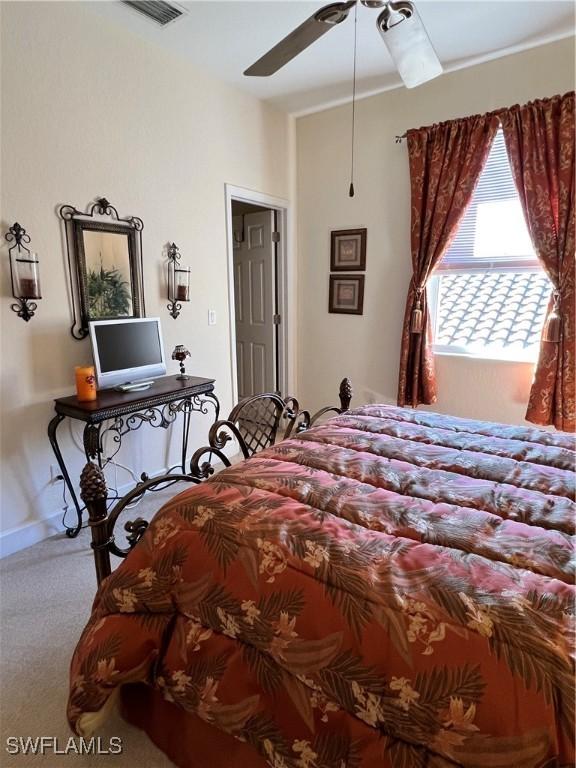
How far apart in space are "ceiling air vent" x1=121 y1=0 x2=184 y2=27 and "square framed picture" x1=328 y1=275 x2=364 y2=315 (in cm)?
214

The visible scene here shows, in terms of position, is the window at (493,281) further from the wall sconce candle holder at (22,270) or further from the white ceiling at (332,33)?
the wall sconce candle holder at (22,270)

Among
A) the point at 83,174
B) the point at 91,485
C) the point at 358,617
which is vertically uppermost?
the point at 83,174

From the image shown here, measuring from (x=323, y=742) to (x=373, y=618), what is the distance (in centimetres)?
32

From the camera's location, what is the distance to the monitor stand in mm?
2680

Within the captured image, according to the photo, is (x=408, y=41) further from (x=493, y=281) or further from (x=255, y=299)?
(x=255, y=299)

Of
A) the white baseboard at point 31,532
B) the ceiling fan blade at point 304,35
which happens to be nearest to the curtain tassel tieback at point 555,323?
the ceiling fan blade at point 304,35

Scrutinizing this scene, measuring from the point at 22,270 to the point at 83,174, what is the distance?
712 mm

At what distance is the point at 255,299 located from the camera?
4.45 m

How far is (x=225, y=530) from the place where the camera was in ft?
3.95

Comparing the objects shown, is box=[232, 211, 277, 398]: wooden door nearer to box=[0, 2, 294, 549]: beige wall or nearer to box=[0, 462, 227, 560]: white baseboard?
box=[0, 2, 294, 549]: beige wall

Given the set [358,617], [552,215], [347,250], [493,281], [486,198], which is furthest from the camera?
[347,250]

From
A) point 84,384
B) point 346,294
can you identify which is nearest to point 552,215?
point 346,294

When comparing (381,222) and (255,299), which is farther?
(255,299)

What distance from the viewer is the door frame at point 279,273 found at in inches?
141
